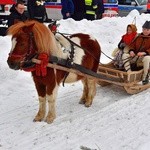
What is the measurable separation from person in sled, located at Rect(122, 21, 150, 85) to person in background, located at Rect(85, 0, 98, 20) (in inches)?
198

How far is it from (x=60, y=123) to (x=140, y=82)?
8.71 feet

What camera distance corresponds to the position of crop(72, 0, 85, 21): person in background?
41.4 ft

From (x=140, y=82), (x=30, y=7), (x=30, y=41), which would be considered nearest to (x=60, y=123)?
(x=30, y=41)

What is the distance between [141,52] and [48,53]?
9.02 feet

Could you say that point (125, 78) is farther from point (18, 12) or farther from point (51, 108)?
point (18, 12)

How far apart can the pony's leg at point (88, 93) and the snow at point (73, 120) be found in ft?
0.43

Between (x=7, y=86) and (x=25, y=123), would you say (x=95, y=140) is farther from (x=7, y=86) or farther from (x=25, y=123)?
(x=7, y=86)

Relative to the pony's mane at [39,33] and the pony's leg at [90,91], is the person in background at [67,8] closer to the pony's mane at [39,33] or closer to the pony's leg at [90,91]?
the pony's leg at [90,91]

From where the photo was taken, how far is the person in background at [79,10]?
12.6 metres

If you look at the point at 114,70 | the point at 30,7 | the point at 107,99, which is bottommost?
the point at 107,99

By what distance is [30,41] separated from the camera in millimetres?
5340

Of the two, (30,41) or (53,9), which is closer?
(30,41)

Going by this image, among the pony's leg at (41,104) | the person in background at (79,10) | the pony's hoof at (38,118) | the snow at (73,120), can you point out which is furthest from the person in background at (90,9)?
the pony's hoof at (38,118)

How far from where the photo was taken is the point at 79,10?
42.9 ft
